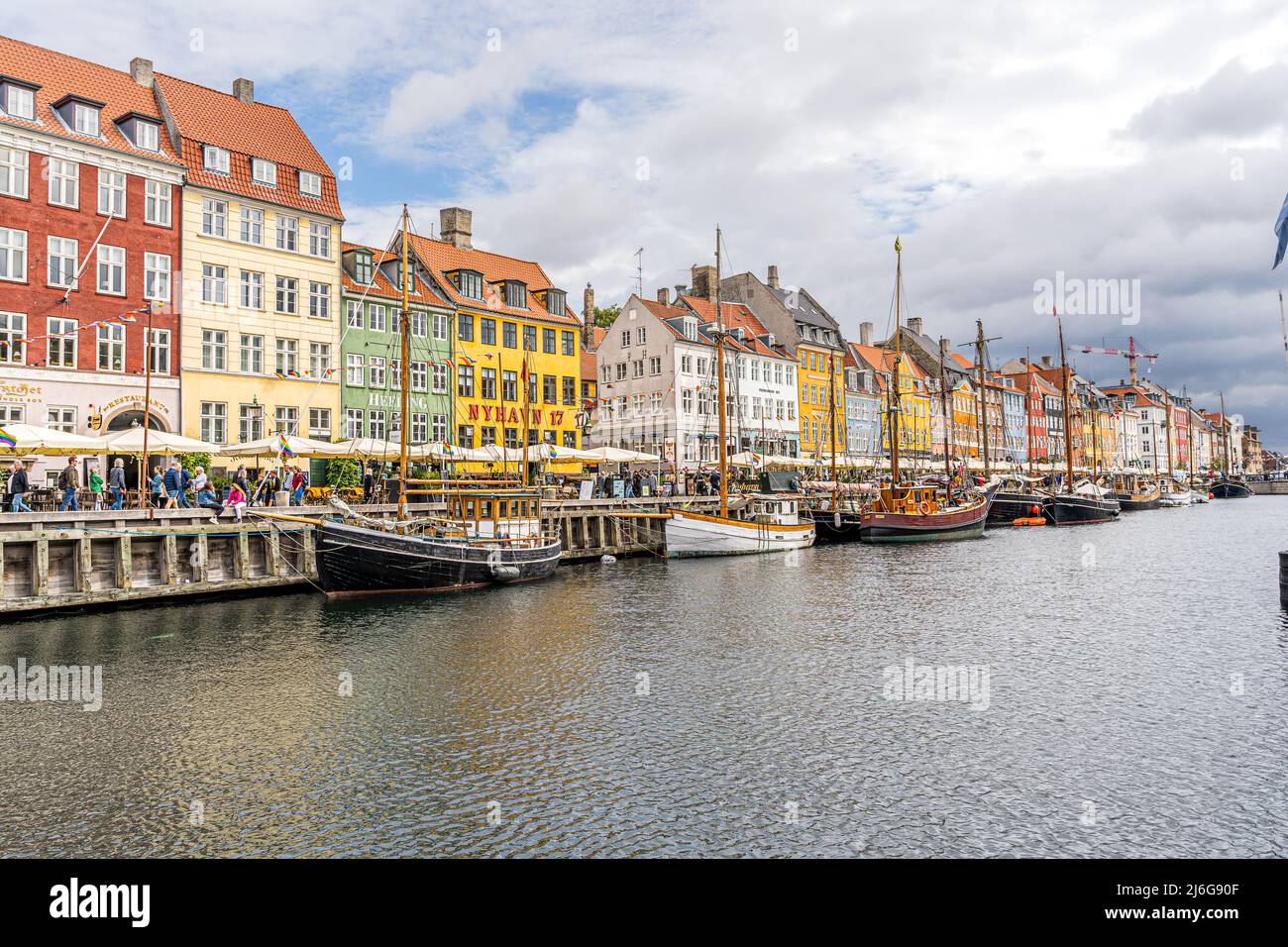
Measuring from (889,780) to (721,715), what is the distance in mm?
3684

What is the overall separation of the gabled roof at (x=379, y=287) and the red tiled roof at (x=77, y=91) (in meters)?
10.4

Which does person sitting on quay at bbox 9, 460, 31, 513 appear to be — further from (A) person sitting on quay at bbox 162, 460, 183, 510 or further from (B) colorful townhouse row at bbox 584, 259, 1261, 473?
(B) colorful townhouse row at bbox 584, 259, 1261, 473

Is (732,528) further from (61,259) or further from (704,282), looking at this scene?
(704,282)

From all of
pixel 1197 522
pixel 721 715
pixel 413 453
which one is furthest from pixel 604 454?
pixel 1197 522

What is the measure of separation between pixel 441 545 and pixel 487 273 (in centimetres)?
3429

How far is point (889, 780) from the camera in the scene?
11914 millimetres

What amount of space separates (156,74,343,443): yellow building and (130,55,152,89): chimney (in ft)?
1.83

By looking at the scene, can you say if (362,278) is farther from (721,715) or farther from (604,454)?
(721,715)

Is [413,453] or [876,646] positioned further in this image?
[413,453]

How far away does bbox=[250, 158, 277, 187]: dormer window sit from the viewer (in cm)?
4584

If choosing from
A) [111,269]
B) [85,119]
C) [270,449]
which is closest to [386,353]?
[111,269]

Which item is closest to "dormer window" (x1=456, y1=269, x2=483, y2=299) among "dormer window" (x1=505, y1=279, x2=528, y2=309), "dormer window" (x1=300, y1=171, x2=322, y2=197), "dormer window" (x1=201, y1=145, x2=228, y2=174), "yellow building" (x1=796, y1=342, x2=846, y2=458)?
"dormer window" (x1=505, y1=279, x2=528, y2=309)

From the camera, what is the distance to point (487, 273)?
60938 millimetres

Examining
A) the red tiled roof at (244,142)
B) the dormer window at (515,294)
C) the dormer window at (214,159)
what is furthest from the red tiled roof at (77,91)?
the dormer window at (515,294)
